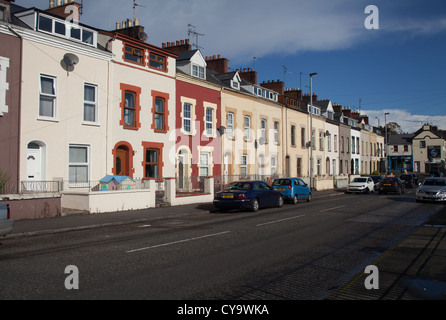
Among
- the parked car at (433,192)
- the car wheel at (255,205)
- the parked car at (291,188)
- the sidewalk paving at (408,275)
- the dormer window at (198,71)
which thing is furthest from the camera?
the dormer window at (198,71)

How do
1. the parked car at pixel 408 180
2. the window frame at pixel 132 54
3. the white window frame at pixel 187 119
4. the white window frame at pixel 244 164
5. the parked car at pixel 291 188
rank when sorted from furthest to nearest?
the parked car at pixel 408 180 < the white window frame at pixel 244 164 < the white window frame at pixel 187 119 < the parked car at pixel 291 188 < the window frame at pixel 132 54

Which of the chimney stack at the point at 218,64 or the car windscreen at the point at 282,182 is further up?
the chimney stack at the point at 218,64

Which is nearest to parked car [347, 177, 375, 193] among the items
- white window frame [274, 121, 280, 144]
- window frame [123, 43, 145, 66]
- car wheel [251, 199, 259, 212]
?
white window frame [274, 121, 280, 144]

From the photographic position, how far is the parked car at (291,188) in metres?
23.0

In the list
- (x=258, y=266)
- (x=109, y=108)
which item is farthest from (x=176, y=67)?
(x=258, y=266)

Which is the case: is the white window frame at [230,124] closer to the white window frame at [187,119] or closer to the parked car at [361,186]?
the white window frame at [187,119]

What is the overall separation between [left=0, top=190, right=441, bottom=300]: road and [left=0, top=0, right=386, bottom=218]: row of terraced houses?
19.3 ft

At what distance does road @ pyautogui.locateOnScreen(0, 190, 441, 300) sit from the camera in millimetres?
5973

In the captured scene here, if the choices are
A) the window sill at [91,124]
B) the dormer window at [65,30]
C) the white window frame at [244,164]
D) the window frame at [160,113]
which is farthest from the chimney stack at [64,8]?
the white window frame at [244,164]

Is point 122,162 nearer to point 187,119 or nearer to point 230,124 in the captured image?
point 187,119

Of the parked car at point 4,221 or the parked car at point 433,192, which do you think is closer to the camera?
the parked car at point 4,221

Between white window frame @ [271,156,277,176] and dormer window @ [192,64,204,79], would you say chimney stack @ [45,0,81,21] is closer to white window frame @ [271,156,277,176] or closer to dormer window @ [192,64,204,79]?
dormer window @ [192,64,204,79]
